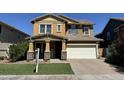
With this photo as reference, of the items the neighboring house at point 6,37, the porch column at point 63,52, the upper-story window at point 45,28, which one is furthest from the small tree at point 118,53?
the neighboring house at point 6,37

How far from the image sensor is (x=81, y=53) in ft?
91.8

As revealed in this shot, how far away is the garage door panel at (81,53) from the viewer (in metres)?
28.0

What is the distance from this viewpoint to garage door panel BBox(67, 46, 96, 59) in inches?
1101

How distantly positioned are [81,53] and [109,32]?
9.21 m

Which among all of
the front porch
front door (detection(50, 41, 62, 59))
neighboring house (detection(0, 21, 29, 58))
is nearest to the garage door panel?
front door (detection(50, 41, 62, 59))

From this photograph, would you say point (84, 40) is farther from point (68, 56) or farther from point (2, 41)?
point (2, 41)

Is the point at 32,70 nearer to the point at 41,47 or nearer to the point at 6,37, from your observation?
the point at 41,47

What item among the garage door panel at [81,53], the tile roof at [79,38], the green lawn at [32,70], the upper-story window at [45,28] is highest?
the upper-story window at [45,28]

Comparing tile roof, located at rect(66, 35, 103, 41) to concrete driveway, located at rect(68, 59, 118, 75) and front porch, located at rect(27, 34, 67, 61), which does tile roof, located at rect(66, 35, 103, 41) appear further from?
concrete driveway, located at rect(68, 59, 118, 75)

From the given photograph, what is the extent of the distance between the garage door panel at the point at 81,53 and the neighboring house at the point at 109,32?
10.6ft

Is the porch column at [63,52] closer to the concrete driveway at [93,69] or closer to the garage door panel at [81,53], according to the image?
the garage door panel at [81,53]
